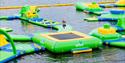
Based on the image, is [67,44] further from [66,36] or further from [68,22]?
[68,22]

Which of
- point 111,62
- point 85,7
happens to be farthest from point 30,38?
point 85,7

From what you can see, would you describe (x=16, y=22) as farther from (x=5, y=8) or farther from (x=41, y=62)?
(x=41, y=62)

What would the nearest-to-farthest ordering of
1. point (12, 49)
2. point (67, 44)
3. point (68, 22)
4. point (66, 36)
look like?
point (12, 49), point (67, 44), point (66, 36), point (68, 22)

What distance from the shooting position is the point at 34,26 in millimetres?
36375

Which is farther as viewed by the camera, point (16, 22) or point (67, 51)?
point (16, 22)

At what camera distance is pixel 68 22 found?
126 ft

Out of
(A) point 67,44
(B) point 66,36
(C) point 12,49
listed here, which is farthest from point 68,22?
(C) point 12,49

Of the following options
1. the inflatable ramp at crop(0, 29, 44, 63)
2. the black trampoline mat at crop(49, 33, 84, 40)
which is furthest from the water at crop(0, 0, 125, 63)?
the black trampoline mat at crop(49, 33, 84, 40)

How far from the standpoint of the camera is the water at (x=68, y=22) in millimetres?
23625

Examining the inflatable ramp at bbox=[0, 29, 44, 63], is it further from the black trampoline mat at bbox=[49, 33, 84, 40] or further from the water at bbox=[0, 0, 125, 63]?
the black trampoline mat at bbox=[49, 33, 84, 40]

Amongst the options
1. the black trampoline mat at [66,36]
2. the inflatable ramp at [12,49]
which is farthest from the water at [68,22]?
the black trampoline mat at [66,36]

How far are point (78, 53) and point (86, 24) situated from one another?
12.4 metres

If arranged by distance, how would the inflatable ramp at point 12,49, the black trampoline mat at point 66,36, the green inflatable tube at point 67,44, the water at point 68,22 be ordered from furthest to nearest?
the black trampoline mat at point 66,36 < the green inflatable tube at point 67,44 < the water at point 68,22 < the inflatable ramp at point 12,49

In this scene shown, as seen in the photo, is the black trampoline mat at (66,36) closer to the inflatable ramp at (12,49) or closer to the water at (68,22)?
the water at (68,22)
